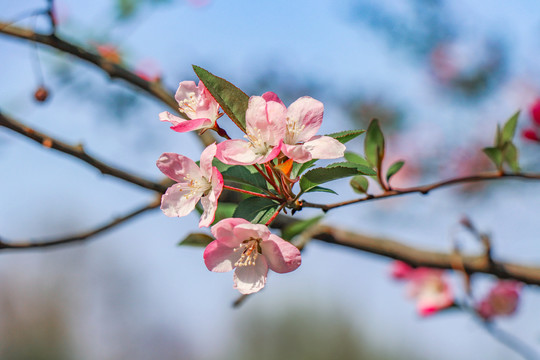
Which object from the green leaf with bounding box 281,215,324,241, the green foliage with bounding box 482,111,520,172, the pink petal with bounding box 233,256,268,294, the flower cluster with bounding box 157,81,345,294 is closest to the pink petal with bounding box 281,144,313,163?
the flower cluster with bounding box 157,81,345,294

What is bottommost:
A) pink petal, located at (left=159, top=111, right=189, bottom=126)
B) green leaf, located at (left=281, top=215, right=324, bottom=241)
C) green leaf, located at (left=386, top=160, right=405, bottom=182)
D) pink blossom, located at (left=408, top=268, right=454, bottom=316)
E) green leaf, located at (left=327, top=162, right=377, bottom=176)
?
pink blossom, located at (left=408, top=268, right=454, bottom=316)

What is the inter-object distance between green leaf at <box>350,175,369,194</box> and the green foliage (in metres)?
0.24

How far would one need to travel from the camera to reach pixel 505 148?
2.48 feet

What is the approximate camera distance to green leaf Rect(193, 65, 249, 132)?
482mm

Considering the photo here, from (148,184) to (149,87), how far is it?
0.37 metres

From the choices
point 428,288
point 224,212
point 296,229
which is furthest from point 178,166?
point 428,288

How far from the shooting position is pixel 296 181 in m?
0.53

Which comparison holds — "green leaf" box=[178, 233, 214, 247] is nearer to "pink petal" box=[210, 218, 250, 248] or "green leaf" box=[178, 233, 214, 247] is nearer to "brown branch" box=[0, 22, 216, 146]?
"pink petal" box=[210, 218, 250, 248]

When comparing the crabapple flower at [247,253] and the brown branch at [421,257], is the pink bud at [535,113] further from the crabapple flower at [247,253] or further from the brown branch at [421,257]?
the crabapple flower at [247,253]

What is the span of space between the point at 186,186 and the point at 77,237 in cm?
51

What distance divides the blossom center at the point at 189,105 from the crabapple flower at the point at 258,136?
7cm

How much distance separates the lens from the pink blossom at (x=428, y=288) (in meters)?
1.55

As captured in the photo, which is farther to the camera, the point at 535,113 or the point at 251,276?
Answer: the point at 535,113

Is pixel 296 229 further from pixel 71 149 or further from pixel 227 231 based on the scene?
pixel 71 149
